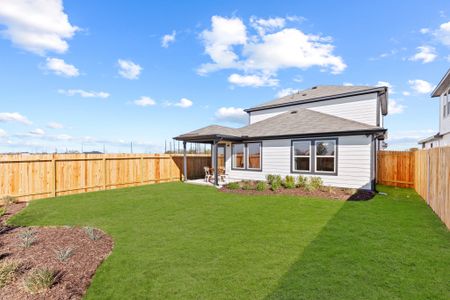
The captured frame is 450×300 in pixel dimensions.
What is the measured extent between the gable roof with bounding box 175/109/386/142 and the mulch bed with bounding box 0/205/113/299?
346 inches

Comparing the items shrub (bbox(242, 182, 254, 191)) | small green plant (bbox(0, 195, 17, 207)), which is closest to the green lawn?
small green plant (bbox(0, 195, 17, 207))

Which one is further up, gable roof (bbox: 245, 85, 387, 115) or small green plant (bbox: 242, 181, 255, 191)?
gable roof (bbox: 245, 85, 387, 115)

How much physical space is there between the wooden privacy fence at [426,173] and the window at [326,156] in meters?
3.24

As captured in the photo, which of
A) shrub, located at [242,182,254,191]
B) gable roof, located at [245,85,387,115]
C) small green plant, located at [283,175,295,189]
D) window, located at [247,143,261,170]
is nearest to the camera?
small green plant, located at [283,175,295,189]

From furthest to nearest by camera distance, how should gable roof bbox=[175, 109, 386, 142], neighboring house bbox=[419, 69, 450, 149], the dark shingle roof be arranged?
neighboring house bbox=[419, 69, 450, 149]
the dark shingle roof
gable roof bbox=[175, 109, 386, 142]

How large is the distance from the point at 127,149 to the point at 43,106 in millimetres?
7965

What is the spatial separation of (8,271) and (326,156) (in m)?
11.4

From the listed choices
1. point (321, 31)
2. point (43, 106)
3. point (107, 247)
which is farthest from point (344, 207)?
point (43, 106)

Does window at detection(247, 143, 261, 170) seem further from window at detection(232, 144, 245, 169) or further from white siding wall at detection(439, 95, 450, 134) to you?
white siding wall at detection(439, 95, 450, 134)

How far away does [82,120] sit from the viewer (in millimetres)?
14906

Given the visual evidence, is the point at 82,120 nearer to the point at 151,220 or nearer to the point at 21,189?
the point at 21,189

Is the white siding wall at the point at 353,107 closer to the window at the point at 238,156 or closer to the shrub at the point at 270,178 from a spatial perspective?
the window at the point at 238,156

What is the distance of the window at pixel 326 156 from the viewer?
36.6 feet

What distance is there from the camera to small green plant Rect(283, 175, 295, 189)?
444 inches
